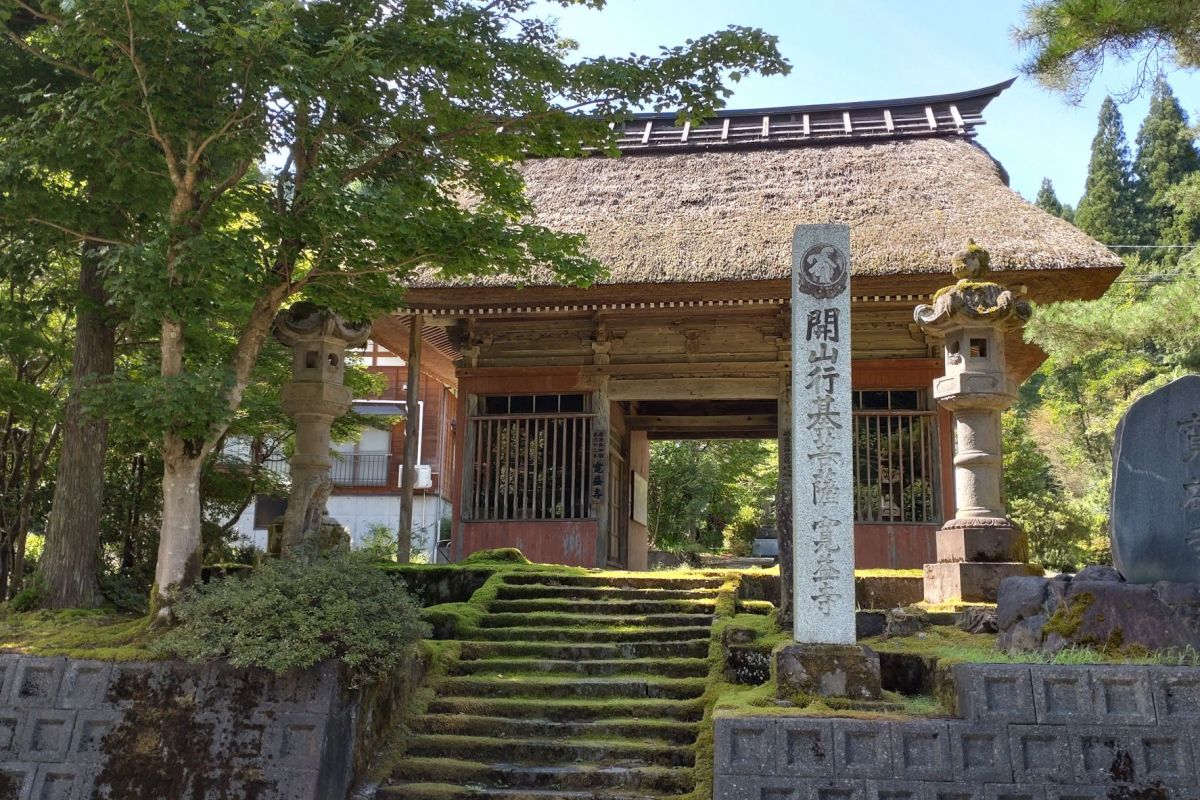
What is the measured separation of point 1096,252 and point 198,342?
9.55 m

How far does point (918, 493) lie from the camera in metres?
12.7

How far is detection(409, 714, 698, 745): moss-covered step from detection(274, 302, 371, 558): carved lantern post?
Result: 2126mm

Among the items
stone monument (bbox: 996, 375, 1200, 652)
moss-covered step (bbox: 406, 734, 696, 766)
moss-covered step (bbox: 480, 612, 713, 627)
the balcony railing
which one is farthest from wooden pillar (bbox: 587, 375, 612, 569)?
the balcony railing

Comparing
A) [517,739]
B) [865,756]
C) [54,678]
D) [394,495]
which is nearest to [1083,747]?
[865,756]

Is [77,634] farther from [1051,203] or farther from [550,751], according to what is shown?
[1051,203]

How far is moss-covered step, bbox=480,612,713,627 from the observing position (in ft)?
27.2

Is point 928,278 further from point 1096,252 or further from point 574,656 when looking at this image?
point 574,656

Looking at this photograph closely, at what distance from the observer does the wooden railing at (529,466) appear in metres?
13.3

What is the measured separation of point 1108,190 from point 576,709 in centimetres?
3231

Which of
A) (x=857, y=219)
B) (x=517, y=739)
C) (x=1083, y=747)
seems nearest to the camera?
(x=1083, y=747)

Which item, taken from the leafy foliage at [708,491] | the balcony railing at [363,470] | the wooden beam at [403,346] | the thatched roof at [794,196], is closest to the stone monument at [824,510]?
the thatched roof at [794,196]

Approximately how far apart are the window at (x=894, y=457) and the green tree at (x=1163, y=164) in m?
20.0

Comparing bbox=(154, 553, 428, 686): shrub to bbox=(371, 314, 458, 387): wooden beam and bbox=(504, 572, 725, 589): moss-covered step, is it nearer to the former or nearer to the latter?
bbox=(504, 572, 725, 589): moss-covered step

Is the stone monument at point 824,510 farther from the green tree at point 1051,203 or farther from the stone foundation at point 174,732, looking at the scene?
the green tree at point 1051,203
